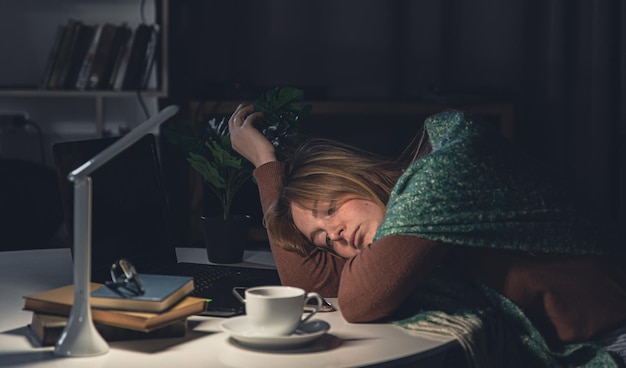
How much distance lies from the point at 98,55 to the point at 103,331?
240cm

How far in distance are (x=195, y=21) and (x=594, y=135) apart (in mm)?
1715

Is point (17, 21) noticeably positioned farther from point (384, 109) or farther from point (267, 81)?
point (384, 109)

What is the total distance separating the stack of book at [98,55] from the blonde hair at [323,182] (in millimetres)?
1980

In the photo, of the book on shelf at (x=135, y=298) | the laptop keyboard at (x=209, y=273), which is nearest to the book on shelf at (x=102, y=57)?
the laptop keyboard at (x=209, y=273)

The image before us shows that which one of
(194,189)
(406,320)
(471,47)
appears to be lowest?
(194,189)

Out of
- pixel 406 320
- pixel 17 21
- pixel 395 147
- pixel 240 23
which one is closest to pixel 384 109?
pixel 395 147

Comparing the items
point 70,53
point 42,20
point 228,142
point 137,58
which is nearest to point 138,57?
point 137,58

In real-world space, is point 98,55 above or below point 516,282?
above

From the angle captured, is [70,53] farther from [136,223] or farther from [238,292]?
[238,292]

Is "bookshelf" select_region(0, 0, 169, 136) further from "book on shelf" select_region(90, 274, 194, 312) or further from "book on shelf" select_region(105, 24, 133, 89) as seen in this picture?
"book on shelf" select_region(90, 274, 194, 312)

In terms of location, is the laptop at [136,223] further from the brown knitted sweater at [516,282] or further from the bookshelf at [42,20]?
the bookshelf at [42,20]

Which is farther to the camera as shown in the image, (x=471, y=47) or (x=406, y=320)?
(x=471, y=47)

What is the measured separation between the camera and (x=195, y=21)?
3.64 meters

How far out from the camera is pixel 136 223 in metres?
1.47
